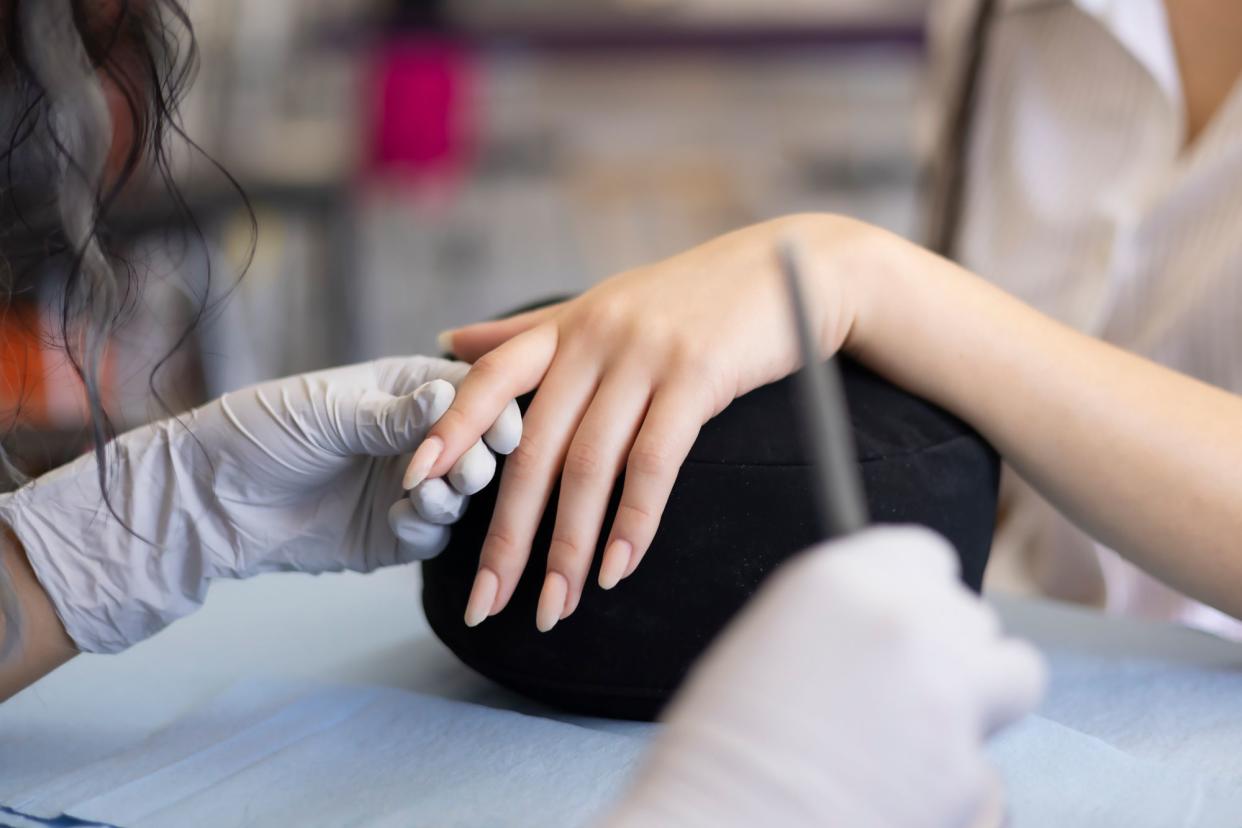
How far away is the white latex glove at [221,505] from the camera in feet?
1.86

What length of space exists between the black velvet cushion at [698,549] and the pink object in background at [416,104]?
2207mm

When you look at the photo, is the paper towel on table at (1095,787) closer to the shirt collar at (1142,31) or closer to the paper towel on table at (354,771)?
the paper towel on table at (354,771)

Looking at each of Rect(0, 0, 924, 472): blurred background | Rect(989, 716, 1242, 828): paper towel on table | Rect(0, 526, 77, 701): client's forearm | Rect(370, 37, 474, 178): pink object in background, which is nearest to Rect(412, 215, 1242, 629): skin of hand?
Rect(989, 716, 1242, 828): paper towel on table

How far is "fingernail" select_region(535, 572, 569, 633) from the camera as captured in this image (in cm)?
52

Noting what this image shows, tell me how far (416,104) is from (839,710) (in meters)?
2.53

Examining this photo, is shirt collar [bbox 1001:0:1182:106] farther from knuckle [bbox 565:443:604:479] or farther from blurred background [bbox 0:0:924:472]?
blurred background [bbox 0:0:924:472]

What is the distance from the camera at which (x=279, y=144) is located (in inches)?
106

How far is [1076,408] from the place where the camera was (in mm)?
605

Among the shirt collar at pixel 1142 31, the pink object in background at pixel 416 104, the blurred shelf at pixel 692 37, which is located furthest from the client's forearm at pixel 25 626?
the blurred shelf at pixel 692 37

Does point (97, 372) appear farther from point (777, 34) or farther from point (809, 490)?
point (777, 34)

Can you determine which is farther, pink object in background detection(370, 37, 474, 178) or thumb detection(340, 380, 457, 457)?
pink object in background detection(370, 37, 474, 178)

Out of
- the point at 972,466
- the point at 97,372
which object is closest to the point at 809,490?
the point at 972,466

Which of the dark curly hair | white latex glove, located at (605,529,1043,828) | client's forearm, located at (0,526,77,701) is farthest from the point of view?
client's forearm, located at (0,526,77,701)

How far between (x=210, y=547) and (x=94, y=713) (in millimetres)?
150
